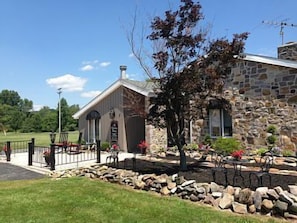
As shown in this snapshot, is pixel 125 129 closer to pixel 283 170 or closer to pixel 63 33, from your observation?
pixel 63 33

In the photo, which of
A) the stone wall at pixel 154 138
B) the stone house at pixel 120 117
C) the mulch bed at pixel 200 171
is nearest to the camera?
the mulch bed at pixel 200 171

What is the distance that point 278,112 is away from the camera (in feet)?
38.8

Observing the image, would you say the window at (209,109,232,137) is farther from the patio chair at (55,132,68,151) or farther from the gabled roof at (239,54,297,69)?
the patio chair at (55,132,68,151)

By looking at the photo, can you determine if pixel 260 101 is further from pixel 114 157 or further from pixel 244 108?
pixel 114 157

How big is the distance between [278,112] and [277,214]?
23.8 feet

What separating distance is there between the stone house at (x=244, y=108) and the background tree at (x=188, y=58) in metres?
1.37

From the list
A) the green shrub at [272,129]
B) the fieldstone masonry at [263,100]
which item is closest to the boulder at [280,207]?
the fieldstone masonry at [263,100]

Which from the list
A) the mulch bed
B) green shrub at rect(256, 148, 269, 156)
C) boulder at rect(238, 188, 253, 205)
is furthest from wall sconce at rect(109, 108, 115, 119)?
boulder at rect(238, 188, 253, 205)

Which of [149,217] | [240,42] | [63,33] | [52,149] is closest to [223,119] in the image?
[240,42]

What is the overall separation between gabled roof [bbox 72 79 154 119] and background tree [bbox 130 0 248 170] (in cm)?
603

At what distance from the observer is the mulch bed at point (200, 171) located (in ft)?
22.8

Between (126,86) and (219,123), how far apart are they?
5584 mm

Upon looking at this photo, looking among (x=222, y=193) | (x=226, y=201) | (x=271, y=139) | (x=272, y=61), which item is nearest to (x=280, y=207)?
(x=226, y=201)

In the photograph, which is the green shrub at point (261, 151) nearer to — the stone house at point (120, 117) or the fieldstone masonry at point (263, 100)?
the fieldstone masonry at point (263, 100)
